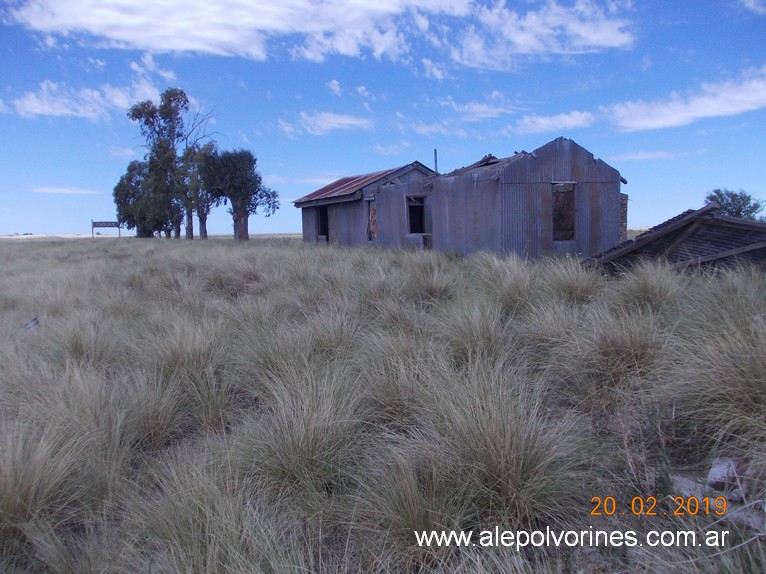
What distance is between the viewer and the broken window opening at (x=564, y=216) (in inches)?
560

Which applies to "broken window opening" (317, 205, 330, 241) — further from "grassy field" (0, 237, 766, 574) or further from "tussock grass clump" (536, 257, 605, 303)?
"grassy field" (0, 237, 766, 574)

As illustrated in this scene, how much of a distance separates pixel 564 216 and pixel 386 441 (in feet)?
42.8

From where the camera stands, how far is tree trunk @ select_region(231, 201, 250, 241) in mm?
34294

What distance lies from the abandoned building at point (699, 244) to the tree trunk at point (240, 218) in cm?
2915

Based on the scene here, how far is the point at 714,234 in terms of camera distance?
732cm

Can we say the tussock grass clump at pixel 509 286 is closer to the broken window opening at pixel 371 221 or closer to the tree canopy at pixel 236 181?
the broken window opening at pixel 371 221

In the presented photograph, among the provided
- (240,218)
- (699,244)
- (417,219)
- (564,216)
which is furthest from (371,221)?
(240,218)

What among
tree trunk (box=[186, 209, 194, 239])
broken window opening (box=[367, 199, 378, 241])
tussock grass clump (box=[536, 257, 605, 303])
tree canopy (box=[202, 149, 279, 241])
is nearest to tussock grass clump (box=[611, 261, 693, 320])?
tussock grass clump (box=[536, 257, 605, 303])

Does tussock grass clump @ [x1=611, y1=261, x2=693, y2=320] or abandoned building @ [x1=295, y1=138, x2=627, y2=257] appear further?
abandoned building @ [x1=295, y1=138, x2=627, y2=257]

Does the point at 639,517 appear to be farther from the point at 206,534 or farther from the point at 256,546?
the point at 206,534

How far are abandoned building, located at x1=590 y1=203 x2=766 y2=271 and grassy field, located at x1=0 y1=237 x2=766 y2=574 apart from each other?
70.2 inches

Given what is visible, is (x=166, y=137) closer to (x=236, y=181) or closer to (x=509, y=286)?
(x=236, y=181)

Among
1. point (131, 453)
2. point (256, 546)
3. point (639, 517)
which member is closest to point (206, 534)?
point (256, 546)

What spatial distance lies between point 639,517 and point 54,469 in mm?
2827
